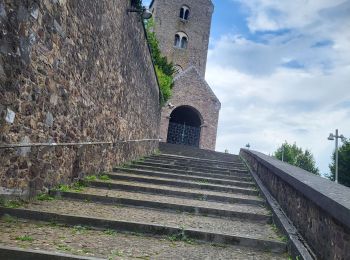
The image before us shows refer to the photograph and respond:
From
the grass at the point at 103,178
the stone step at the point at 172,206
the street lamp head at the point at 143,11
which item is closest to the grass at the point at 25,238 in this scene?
the stone step at the point at 172,206

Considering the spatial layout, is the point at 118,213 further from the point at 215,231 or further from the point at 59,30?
the point at 59,30

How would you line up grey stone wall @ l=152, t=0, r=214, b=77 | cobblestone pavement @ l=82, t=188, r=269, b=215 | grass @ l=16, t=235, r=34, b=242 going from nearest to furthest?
grass @ l=16, t=235, r=34, b=242 → cobblestone pavement @ l=82, t=188, r=269, b=215 → grey stone wall @ l=152, t=0, r=214, b=77

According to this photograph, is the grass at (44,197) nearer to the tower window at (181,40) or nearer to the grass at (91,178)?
the grass at (91,178)

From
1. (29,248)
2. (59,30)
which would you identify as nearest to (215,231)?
(29,248)

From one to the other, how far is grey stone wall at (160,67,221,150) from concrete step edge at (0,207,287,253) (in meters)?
20.7

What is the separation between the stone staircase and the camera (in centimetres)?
380

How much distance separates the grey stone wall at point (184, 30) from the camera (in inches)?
1256

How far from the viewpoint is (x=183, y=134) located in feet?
84.2

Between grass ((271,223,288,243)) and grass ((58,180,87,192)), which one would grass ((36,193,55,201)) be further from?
grass ((271,223,288,243))

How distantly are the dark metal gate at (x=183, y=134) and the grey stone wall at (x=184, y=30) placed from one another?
8.40 meters

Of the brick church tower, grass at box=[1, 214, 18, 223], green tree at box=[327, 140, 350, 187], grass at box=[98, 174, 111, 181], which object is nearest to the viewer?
grass at box=[1, 214, 18, 223]

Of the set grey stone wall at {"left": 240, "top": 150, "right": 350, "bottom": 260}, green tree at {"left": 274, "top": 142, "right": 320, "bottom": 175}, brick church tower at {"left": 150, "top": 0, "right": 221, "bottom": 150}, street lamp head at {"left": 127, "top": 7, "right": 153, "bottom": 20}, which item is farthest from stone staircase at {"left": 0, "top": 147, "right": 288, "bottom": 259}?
green tree at {"left": 274, "top": 142, "right": 320, "bottom": 175}

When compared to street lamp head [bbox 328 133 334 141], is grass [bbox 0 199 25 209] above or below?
below

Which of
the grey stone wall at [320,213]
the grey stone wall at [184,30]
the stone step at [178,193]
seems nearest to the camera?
the grey stone wall at [320,213]
